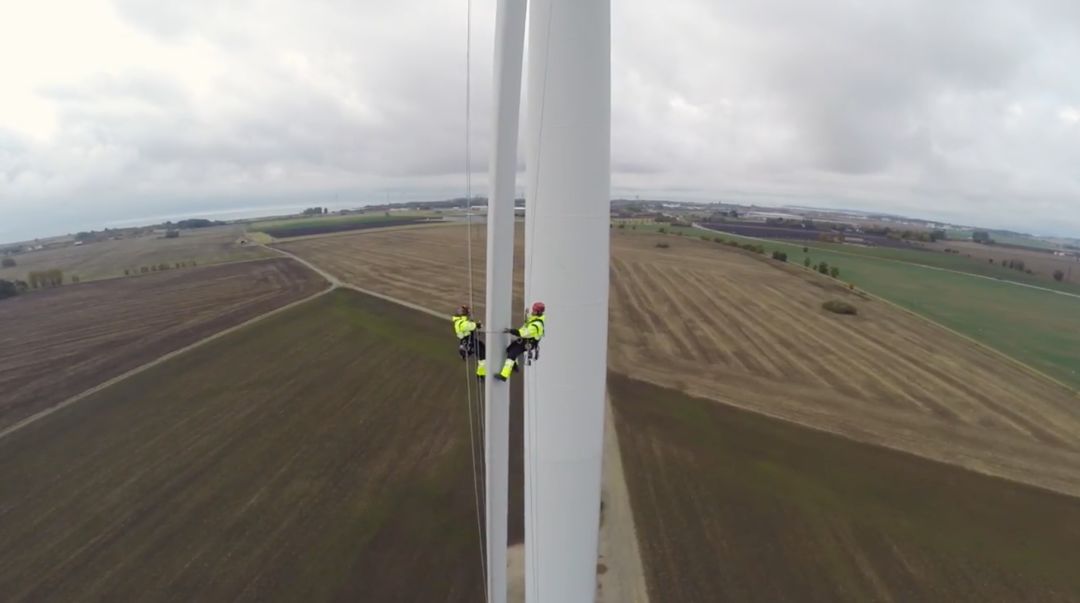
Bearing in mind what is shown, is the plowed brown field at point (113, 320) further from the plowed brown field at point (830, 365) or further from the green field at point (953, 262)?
the green field at point (953, 262)

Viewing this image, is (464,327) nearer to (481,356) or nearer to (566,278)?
(481,356)

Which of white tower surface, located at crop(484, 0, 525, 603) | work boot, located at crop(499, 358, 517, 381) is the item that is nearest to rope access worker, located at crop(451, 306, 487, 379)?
white tower surface, located at crop(484, 0, 525, 603)

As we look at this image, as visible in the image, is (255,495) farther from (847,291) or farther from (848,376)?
(847,291)

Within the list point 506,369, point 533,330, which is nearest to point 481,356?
point 506,369

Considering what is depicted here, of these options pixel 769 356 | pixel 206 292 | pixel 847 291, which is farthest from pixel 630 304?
A: pixel 206 292

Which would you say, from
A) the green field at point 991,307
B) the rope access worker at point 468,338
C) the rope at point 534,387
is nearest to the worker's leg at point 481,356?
the rope access worker at point 468,338
